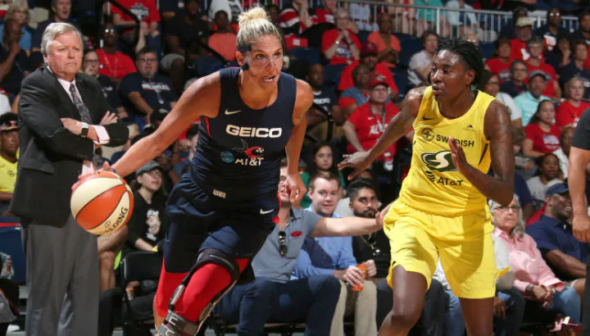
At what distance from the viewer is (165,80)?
33.1ft

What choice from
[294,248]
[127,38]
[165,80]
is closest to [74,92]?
[294,248]

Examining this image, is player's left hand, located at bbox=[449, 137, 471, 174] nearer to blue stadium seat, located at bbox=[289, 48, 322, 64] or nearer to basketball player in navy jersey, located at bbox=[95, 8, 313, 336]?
basketball player in navy jersey, located at bbox=[95, 8, 313, 336]

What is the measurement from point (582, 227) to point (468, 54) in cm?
128

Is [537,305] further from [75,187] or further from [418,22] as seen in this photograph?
[418,22]

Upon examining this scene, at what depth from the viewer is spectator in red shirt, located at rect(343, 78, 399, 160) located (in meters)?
9.61

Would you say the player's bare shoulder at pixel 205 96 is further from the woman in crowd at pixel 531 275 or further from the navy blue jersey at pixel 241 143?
the woman in crowd at pixel 531 275

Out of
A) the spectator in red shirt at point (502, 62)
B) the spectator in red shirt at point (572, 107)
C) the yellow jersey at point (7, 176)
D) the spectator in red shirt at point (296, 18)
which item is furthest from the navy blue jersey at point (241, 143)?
the spectator in red shirt at point (502, 62)

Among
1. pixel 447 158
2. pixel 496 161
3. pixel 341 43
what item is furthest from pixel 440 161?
pixel 341 43

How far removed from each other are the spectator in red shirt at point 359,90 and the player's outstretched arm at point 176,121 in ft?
21.0

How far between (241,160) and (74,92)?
5.18 feet

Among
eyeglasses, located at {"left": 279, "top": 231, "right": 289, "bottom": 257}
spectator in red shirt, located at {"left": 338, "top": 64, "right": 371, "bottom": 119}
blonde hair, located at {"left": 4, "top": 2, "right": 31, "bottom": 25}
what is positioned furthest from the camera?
spectator in red shirt, located at {"left": 338, "top": 64, "right": 371, "bottom": 119}

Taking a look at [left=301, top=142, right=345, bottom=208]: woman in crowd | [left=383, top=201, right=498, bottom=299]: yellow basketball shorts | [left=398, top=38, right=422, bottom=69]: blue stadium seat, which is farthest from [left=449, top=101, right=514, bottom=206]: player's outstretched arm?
[left=398, top=38, right=422, bottom=69]: blue stadium seat

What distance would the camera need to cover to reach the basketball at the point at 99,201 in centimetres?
408

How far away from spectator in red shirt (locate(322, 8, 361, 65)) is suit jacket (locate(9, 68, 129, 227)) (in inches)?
275
